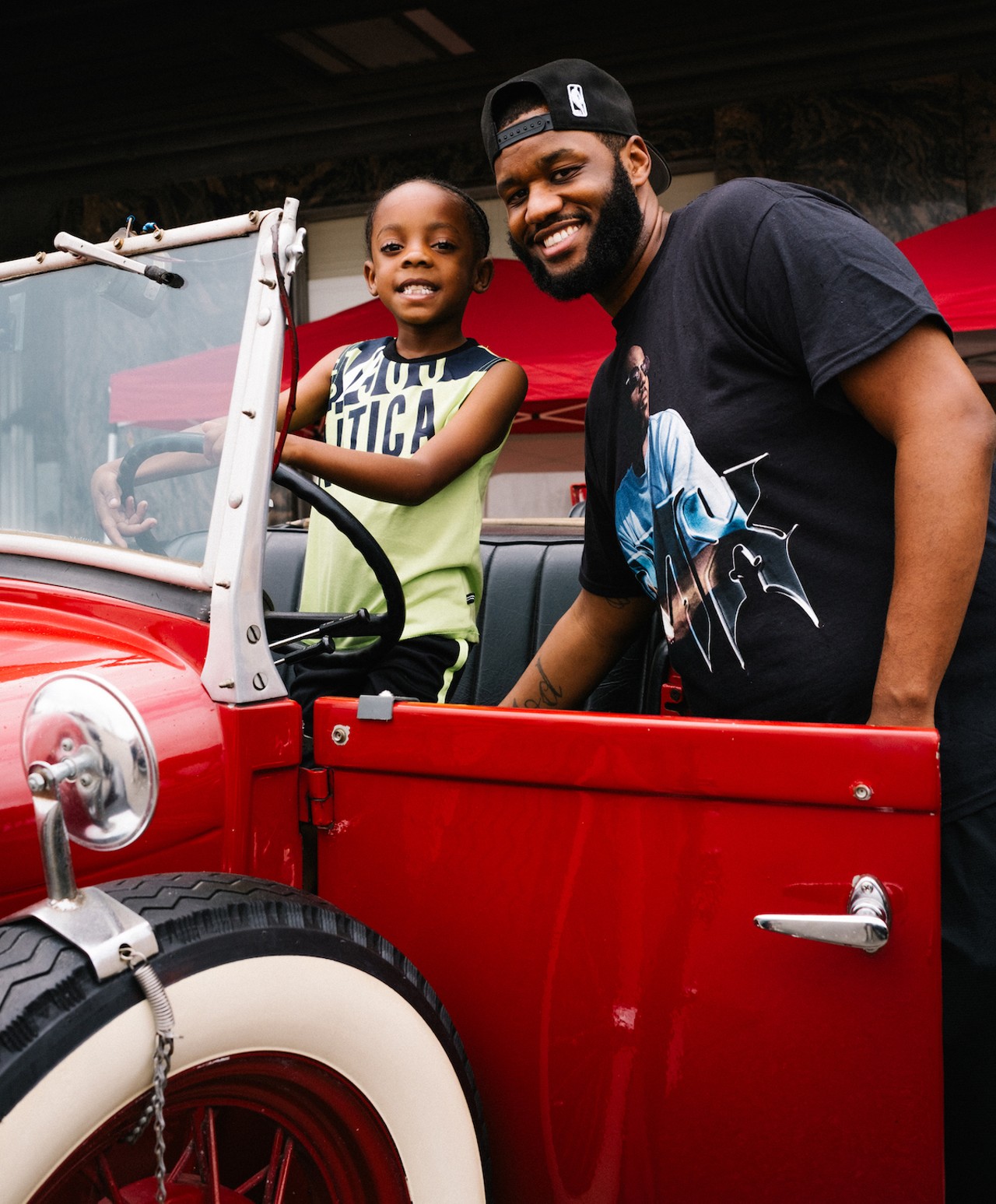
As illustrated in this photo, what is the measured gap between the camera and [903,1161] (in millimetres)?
1072

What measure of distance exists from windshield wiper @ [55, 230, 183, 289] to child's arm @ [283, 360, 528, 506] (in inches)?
10.4

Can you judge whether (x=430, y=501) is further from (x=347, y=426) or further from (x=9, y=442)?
(x=9, y=442)

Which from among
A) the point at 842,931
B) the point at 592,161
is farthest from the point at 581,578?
the point at 842,931

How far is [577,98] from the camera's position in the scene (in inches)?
61.4

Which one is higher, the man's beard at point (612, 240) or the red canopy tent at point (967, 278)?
the red canopy tent at point (967, 278)

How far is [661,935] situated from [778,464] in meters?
0.59

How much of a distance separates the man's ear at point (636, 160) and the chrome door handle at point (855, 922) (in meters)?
1.06

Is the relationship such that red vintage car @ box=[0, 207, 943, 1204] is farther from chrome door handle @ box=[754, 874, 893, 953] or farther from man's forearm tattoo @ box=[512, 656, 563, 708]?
man's forearm tattoo @ box=[512, 656, 563, 708]

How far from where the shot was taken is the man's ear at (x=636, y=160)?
5.29 feet

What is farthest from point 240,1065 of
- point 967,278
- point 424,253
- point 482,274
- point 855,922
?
point 967,278

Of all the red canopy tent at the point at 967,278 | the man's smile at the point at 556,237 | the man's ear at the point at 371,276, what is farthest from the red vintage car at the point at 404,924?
the red canopy tent at the point at 967,278

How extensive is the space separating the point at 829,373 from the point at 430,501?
81 cm

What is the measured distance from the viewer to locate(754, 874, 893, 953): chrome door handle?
3.31 ft

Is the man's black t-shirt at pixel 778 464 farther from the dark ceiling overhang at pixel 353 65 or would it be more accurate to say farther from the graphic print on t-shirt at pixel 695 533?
the dark ceiling overhang at pixel 353 65
